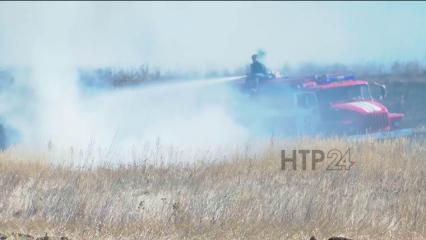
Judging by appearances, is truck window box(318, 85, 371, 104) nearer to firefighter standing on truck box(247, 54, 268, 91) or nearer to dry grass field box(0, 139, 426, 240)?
firefighter standing on truck box(247, 54, 268, 91)

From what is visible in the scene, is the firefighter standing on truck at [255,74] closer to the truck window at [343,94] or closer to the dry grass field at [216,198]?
the truck window at [343,94]

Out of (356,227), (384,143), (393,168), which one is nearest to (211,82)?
(384,143)

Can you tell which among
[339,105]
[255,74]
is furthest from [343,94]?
[255,74]

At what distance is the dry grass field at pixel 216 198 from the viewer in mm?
8266

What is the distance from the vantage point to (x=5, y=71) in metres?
16.2

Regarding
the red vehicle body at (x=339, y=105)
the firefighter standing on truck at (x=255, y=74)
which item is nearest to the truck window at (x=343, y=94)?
the red vehicle body at (x=339, y=105)

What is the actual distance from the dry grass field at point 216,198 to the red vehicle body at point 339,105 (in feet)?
13.6

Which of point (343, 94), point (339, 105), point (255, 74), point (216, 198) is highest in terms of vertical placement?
point (255, 74)

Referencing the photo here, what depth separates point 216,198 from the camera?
9.33m

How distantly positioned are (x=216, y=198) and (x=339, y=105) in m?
8.22

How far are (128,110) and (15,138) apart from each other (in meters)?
3.04

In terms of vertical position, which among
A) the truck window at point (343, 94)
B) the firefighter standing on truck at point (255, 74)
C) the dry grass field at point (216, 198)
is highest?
the firefighter standing on truck at point (255, 74)

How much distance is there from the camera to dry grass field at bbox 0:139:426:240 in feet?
27.1

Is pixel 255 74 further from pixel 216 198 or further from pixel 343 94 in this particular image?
pixel 216 198
